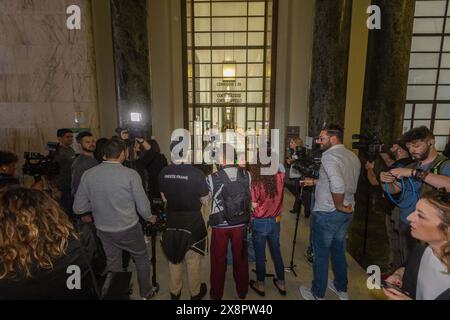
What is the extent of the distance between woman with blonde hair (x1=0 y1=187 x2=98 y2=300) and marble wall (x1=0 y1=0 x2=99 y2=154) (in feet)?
21.7

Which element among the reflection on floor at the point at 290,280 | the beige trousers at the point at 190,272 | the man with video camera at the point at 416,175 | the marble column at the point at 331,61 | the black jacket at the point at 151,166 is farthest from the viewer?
the marble column at the point at 331,61

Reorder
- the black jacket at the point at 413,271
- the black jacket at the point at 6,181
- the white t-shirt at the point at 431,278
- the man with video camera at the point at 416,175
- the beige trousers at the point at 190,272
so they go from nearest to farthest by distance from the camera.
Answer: the white t-shirt at the point at 431,278
the black jacket at the point at 413,271
the man with video camera at the point at 416,175
the black jacket at the point at 6,181
the beige trousers at the point at 190,272

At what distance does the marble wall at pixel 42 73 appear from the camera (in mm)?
6957

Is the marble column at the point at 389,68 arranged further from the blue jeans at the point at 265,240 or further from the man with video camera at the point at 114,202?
the man with video camera at the point at 114,202

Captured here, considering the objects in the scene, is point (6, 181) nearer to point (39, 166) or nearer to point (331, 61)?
point (39, 166)

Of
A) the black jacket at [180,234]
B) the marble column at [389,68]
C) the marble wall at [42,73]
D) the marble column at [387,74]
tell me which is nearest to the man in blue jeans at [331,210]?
the black jacket at [180,234]

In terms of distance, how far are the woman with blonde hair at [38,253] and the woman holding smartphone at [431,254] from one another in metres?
1.80

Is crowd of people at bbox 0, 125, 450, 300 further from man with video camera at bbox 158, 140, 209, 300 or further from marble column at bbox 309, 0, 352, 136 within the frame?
marble column at bbox 309, 0, 352, 136

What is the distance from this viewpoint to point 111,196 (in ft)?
8.50

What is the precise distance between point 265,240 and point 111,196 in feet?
5.86

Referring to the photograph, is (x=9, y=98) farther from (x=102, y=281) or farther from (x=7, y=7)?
(x=102, y=281)

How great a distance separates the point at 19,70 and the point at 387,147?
29.7ft

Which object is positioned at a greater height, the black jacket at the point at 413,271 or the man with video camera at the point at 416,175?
the man with video camera at the point at 416,175

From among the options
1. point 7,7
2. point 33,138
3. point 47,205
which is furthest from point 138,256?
point 7,7
